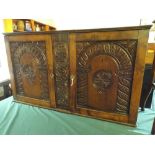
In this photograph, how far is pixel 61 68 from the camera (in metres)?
0.90

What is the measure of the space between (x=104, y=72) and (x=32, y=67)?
0.52m

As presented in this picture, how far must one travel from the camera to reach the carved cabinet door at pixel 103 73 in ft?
2.38

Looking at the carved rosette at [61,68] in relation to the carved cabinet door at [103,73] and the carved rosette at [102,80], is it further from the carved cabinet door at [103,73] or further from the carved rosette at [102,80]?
the carved rosette at [102,80]

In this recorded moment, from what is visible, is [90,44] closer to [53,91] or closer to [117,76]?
[117,76]

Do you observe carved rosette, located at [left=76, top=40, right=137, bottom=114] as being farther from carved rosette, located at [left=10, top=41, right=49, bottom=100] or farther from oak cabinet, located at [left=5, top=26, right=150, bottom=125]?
carved rosette, located at [left=10, top=41, right=49, bottom=100]

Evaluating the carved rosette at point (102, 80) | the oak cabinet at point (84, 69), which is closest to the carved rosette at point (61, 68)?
the oak cabinet at point (84, 69)

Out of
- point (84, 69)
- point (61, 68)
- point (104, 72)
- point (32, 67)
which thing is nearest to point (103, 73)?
point (104, 72)

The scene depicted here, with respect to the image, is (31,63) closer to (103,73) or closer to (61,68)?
(61,68)

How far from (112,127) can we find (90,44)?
497 millimetres

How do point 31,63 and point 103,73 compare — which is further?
point 31,63

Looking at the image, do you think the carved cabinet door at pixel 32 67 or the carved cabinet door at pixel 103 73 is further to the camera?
the carved cabinet door at pixel 32 67

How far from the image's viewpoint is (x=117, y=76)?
0.76 m
